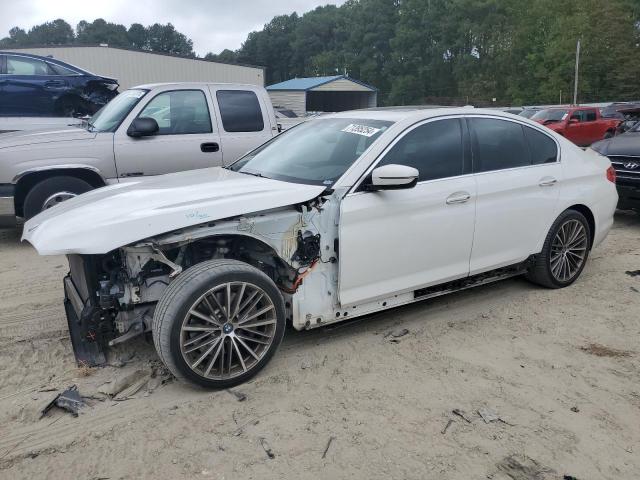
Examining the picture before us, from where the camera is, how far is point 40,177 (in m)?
6.52

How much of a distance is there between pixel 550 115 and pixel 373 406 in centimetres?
2082

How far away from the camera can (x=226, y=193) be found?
366 cm

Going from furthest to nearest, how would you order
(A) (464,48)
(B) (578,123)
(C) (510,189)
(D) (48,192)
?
1. (A) (464,48)
2. (B) (578,123)
3. (D) (48,192)
4. (C) (510,189)

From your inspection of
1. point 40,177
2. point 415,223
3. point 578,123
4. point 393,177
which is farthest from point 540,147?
point 578,123

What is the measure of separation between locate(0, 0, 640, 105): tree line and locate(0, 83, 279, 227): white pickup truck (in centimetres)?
4974

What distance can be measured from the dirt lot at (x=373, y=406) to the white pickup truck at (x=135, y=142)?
2212mm

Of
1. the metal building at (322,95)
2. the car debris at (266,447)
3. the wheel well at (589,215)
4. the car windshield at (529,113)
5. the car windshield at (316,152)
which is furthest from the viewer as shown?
the metal building at (322,95)

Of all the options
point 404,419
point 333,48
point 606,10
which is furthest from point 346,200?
point 333,48

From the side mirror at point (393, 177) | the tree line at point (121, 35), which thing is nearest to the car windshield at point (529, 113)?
the side mirror at point (393, 177)

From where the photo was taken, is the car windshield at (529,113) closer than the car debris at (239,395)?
No

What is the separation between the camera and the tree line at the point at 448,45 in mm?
52406

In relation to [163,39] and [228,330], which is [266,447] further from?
[163,39]

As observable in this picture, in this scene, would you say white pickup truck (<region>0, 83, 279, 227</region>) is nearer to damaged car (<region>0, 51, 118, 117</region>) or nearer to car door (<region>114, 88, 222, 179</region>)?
car door (<region>114, 88, 222, 179</region>)

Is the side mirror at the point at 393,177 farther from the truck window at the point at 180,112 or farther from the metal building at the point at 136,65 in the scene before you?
the metal building at the point at 136,65
